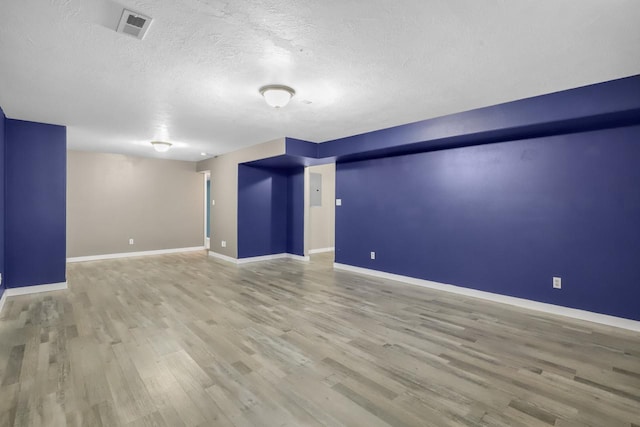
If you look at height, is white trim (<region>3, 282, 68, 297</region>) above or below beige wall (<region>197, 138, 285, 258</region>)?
below

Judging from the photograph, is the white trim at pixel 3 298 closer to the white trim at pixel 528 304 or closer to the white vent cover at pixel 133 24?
the white vent cover at pixel 133 24

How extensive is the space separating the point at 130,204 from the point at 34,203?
294 centimetres

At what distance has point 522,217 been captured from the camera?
3.68 m

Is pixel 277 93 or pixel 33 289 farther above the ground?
pixel 277 93

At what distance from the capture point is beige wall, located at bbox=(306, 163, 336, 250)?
308 inches

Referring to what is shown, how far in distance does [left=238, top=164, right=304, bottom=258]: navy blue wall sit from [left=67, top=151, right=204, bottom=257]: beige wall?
2363mm

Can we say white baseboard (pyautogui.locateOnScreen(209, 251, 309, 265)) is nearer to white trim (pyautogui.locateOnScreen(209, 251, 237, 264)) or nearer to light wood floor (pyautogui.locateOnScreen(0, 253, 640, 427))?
white trim (pyautogui.locateOnScreen(209, 251, 237, 264))

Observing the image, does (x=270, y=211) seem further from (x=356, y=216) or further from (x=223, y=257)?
(x=356, y=216)

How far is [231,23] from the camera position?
6.34 ft

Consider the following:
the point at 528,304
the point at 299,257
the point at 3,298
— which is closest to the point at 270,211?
the point at 299,257

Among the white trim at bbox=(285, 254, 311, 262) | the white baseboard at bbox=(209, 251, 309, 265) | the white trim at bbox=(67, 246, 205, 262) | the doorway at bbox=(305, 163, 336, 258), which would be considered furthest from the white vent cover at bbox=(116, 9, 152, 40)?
the white trim at bbox=(67, 246, 205, 262)

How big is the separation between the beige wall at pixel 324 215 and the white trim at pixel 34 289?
4.88 metres

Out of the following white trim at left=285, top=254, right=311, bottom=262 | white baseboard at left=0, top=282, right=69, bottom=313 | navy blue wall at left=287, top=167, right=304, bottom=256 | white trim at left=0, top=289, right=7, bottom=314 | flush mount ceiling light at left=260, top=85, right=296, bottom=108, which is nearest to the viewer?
flush mount ceiling light at left=260, top=85, right=296, bottom=108

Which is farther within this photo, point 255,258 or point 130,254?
point 130,254
